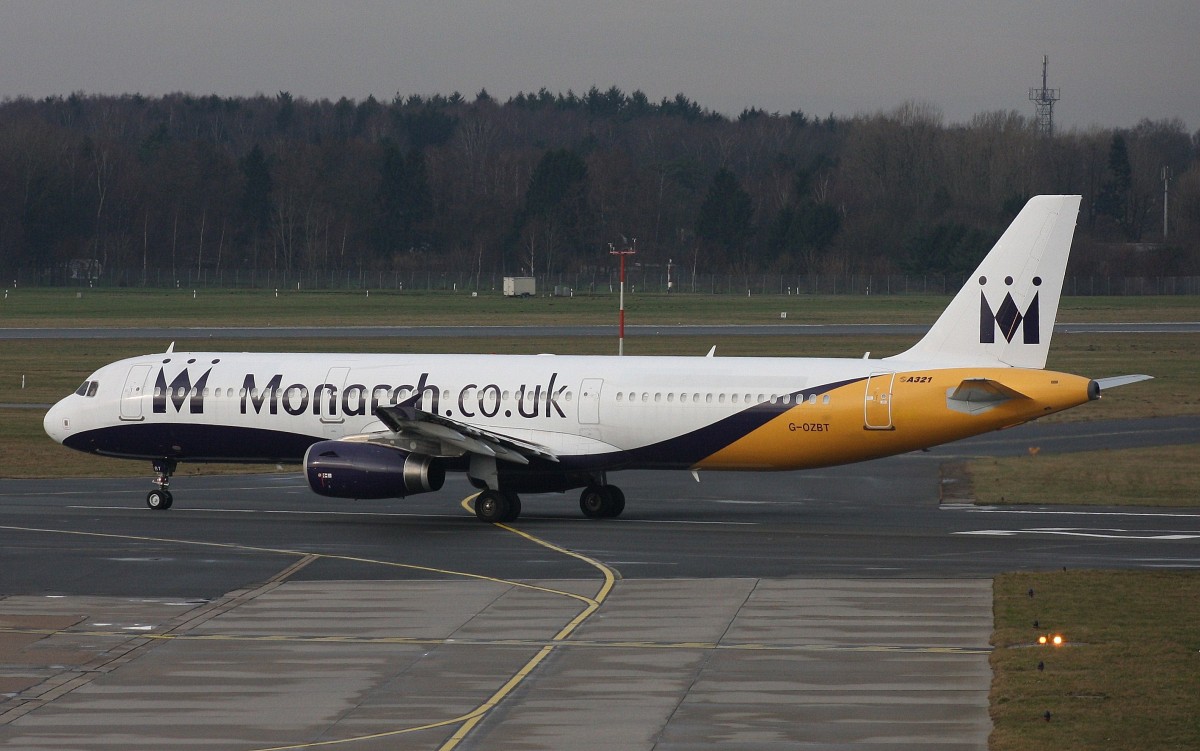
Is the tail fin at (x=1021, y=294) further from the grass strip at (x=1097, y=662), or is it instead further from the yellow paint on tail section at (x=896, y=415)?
the grass strip at (x=1097, y=662)

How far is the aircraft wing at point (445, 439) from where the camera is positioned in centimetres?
3297

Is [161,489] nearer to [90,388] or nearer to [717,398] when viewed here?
[90,388]

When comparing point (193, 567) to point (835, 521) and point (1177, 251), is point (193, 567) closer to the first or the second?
point (835, 521)

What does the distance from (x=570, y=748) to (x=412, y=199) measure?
562ft

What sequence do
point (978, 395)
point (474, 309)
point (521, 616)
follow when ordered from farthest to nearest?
point (474, 309) < point (978, 395) < point (521, 616)

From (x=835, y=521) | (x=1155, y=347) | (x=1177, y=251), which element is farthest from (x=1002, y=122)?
(x=835, y=521)

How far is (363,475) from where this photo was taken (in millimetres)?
33469

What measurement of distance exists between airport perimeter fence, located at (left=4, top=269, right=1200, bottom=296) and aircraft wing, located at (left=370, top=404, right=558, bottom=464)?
109 metres

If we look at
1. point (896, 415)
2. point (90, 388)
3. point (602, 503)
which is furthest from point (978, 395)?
point (90, 388)

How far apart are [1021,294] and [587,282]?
128m

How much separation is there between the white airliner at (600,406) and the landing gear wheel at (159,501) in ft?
0.11

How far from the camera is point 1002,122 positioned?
192250mm

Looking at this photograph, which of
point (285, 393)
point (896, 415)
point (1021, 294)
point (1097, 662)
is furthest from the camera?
point (285, 393)

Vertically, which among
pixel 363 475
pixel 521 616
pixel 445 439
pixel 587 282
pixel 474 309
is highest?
pixel 587 282
